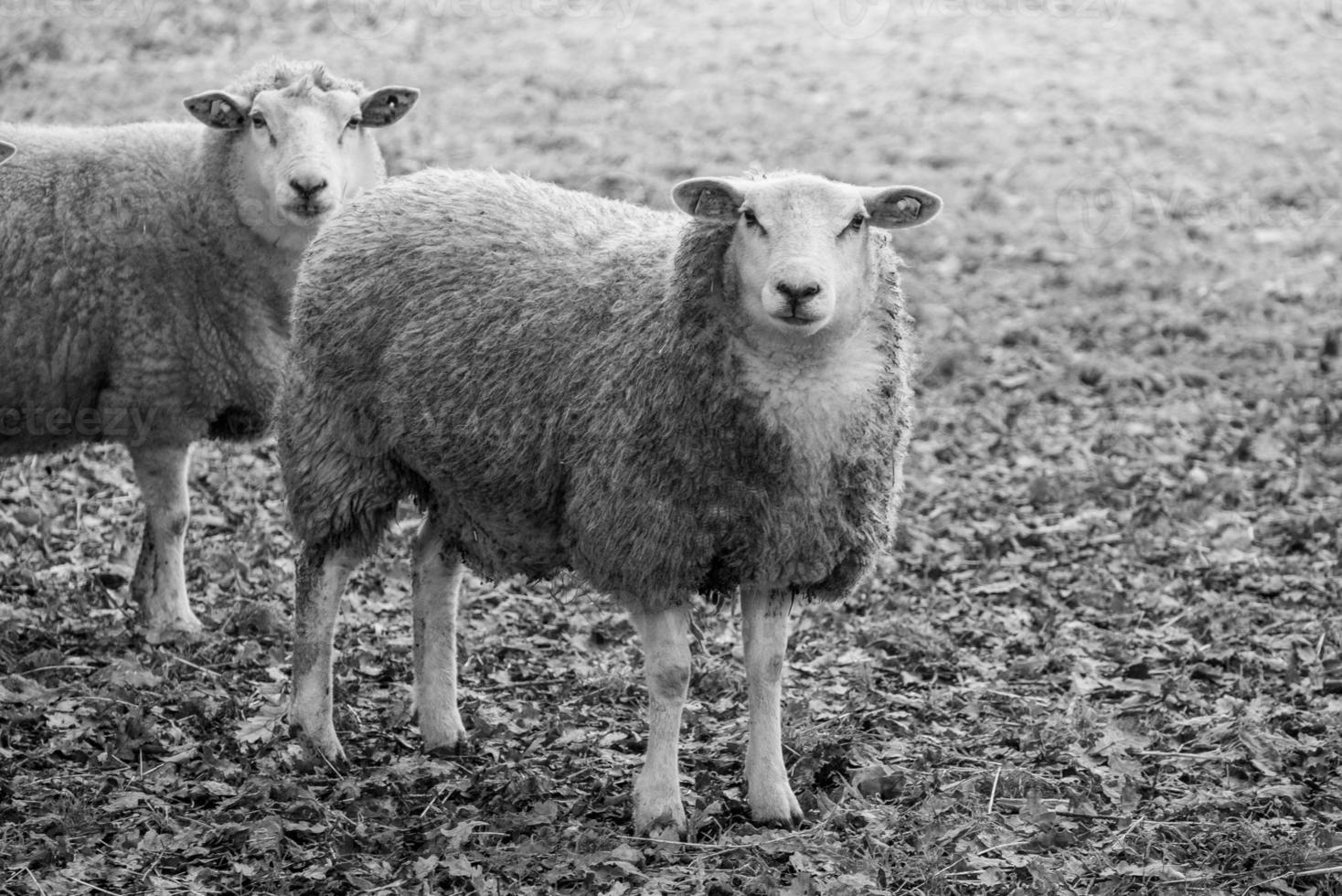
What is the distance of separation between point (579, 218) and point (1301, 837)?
118 inches

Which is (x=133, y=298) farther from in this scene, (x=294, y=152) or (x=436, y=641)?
(x=436, y=641)

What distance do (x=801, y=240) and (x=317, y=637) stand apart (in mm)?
2271

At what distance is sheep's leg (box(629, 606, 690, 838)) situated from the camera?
4.84 metres

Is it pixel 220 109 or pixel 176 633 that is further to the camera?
pixel 220 109

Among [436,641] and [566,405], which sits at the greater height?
[566,405]

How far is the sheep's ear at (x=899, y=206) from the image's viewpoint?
479cm

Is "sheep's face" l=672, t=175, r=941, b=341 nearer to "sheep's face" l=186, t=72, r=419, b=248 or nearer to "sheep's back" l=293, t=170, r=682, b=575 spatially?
"sheep's back" l=293, t=170, r=682, b=575

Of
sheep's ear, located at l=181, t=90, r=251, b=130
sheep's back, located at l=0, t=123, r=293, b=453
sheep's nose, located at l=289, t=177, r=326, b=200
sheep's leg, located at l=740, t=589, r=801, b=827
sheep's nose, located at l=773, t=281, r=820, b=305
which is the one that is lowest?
sheep's leg, located at l=740, t=589, r=801, b=827

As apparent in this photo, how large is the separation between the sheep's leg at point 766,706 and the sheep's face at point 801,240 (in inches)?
34.7

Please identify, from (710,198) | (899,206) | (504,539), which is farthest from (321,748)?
(899,206)

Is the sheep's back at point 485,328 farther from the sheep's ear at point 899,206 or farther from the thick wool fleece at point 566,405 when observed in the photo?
the sheep's ear at point 899,206

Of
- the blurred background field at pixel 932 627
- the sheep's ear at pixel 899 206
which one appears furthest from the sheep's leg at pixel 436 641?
the sheep's ear at pixel 899 206

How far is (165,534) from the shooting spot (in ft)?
21.5

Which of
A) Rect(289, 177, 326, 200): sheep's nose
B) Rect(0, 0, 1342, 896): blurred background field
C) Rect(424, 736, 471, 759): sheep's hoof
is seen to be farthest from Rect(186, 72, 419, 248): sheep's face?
Rect(424, 736, 471, 759): sheep's hoof
